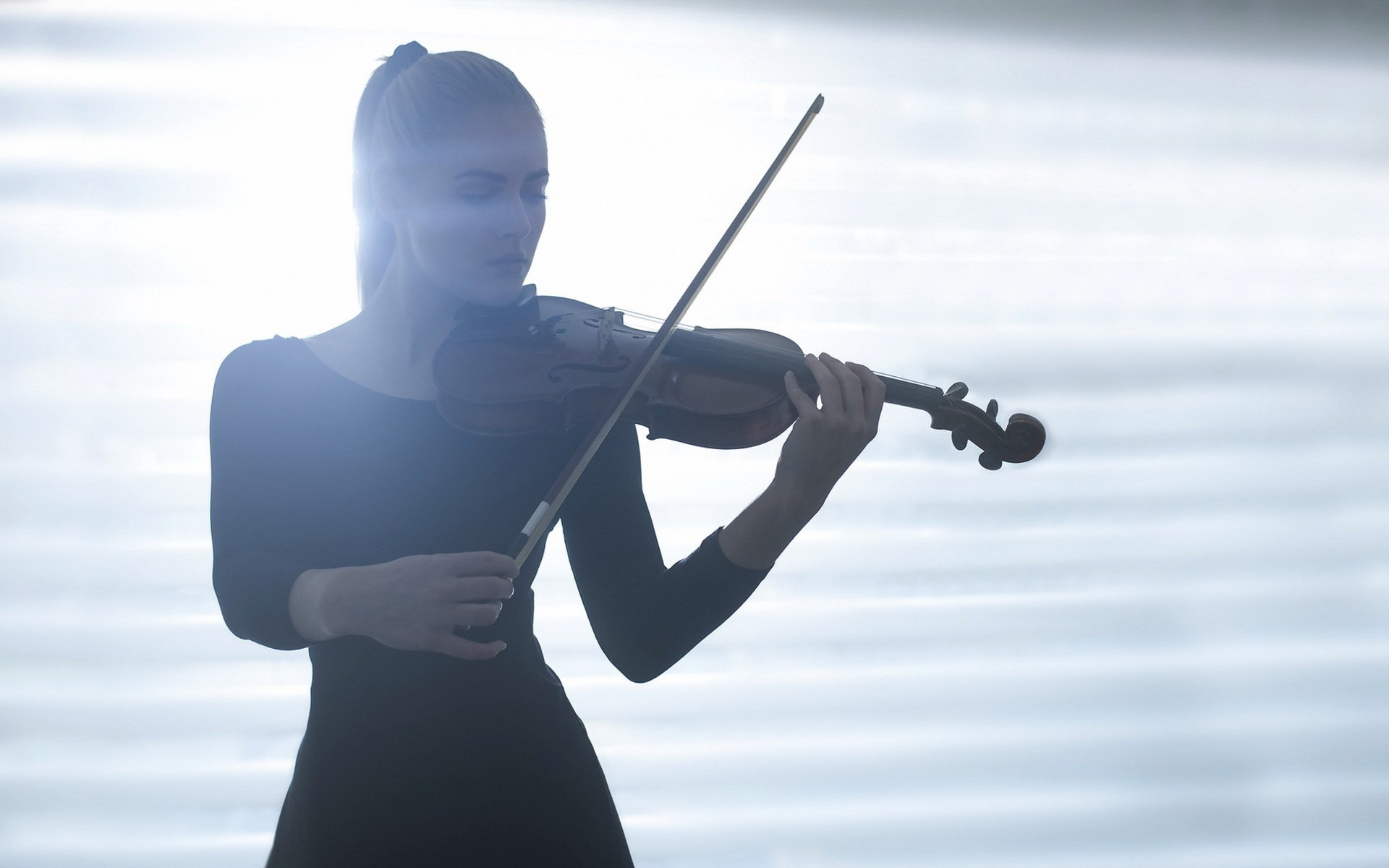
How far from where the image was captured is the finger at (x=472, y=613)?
0.53 m

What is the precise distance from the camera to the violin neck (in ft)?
2.63

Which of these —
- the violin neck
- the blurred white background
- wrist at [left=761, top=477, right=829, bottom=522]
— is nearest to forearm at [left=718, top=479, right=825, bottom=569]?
wrist at [left=761, top=477, right=829, bottom=522]

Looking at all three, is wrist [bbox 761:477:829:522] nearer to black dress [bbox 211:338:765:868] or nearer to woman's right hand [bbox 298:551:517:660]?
black dress [bbox 211:338:765:868]

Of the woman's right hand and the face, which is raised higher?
the face

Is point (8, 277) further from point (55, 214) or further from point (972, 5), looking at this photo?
point (972, 5)

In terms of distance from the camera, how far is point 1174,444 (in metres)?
1.57

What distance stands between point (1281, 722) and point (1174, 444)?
47cm

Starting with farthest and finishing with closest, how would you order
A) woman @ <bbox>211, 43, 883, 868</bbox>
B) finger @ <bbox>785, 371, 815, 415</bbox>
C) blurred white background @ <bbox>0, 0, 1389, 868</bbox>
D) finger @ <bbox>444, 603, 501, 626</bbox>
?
blurred white background @ <bbox>0, 0, 1389, 868</bbox> → finger @ <bbox>785, 371, 815, 415</bbox> → woman @ <bbox>211, 43, 883, 868</bbox> → finger @ <bbox>444, 603, 501, 626</bbox>

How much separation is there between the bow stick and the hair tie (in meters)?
0.29

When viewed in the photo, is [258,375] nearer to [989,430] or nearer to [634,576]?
[634,576]

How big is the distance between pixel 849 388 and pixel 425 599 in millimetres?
359

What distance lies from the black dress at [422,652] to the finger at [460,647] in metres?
0.13

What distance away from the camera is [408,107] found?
77 centimetres

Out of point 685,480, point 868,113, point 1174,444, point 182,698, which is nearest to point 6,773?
point 182,698
